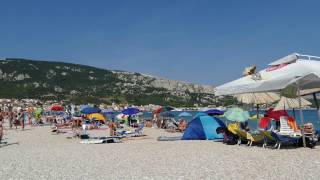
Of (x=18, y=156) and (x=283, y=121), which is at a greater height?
(x=283, y=121)

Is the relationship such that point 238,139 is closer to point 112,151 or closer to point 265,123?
point 265,123

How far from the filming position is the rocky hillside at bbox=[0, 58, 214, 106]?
411 ft

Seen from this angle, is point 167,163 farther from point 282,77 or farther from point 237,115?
point 237,115

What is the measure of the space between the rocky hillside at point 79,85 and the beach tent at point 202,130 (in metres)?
98.7

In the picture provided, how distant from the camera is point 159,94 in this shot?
151 meters

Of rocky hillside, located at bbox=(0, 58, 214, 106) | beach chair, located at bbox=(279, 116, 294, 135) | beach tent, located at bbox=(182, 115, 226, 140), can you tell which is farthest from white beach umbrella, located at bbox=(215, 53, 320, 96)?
rocky hillside, located at bbox=(0, 58, 214, 106)

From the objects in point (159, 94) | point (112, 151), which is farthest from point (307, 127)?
point (159, 94)

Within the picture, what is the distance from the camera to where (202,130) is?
A: 784 inches

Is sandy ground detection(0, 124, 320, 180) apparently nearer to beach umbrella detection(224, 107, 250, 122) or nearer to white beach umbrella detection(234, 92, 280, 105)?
beach umbrella detection(224, 107, 250, 122)

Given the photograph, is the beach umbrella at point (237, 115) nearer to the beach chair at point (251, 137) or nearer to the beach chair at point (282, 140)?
the beach chair at point (251, 137)

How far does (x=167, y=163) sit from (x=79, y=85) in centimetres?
12856

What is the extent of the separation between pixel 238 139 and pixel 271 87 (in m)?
3.30

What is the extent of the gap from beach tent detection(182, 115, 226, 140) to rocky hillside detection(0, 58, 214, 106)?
98672 millimetres

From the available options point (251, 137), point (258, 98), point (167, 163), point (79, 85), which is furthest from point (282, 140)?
point (79, 85)
